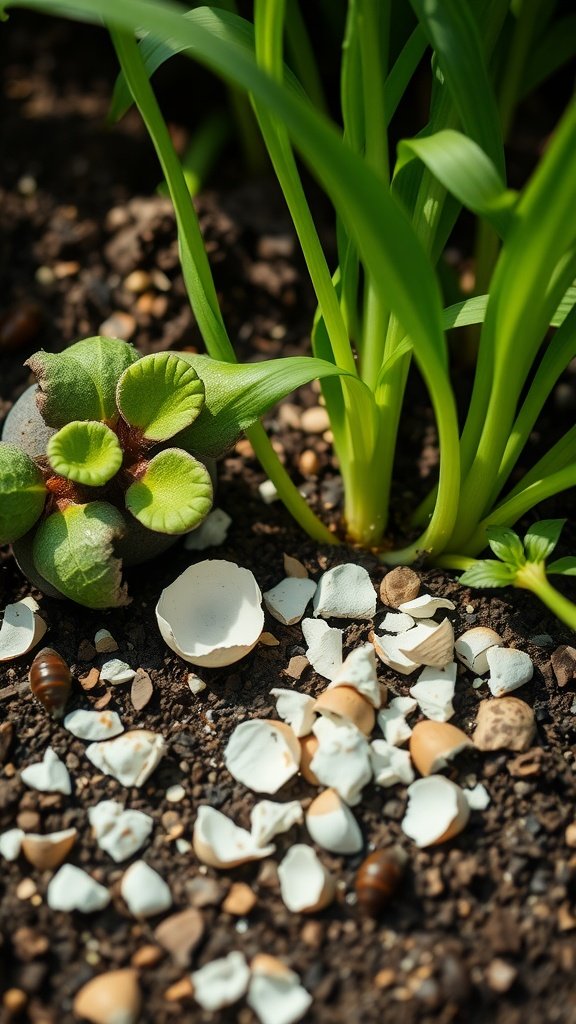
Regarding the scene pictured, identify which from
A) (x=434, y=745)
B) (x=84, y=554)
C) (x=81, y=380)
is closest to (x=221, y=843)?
(x=434, y=745)

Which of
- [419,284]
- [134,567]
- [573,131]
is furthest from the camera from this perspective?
[134,567]

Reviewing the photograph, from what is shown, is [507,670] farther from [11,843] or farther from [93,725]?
[11,843]

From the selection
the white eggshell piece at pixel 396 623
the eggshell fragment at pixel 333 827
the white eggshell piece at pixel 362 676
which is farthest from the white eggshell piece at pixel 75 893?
the white eggshell piece at pixel 396 623

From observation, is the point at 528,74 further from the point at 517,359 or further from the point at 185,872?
the point at 185,872

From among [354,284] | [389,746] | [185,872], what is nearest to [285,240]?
[354,284]

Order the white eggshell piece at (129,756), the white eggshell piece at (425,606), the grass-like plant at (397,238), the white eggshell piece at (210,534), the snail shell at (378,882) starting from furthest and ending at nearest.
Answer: the white eggshell piece at (210,534), the white eggshell piece at (425,606), the white eggshell piece at (129,756), the snail shell at (378,882), the grass-like plant at (397,238)

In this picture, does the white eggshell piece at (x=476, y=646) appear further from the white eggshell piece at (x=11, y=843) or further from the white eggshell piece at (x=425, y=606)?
the white eggshell piece at (x=11, y=843)

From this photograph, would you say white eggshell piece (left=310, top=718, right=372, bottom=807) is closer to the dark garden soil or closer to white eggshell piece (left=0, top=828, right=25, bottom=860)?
the dark garden soil

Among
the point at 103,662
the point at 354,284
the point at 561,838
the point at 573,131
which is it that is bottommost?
the point at 561,838
